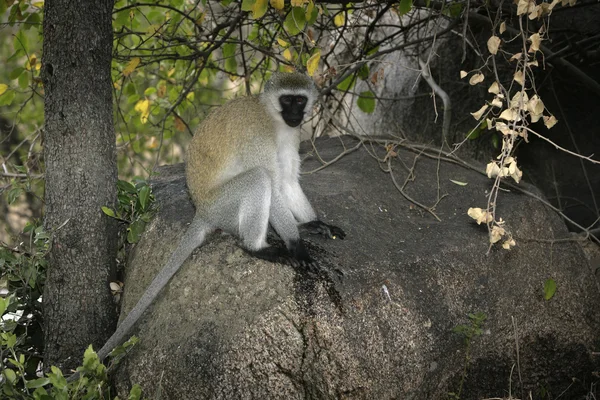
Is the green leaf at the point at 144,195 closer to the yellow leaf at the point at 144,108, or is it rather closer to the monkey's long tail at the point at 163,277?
the monkey's long tail at the point at 163,277

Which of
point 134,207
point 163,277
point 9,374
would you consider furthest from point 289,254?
point 9,374

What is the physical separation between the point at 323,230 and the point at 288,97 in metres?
1.03

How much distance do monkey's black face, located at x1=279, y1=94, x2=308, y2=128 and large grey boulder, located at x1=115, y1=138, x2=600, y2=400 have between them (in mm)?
714

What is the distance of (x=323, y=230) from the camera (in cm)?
484

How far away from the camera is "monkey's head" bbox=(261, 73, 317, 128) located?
16.4ft

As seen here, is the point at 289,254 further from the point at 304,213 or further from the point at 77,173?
the point at 77,173

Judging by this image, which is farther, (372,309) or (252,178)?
(252,178)

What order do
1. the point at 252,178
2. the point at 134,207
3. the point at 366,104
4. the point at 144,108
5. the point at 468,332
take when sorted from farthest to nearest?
1. the point at 144,108
2. the point at 366,104
3. the point at 134,207
4. the point at 252,178
5. the point at 468,332

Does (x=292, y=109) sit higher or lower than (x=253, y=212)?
higher

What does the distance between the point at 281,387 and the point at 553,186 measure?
16.0 ft

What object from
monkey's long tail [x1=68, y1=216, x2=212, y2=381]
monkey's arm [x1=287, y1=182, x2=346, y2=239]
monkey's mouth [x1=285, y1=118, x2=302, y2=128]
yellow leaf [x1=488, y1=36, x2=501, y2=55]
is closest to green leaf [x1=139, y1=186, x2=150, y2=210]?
monkey's long tail [x1=68, y1=216, x2=212, y2=381]

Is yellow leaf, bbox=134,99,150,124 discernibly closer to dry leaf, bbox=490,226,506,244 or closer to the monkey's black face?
the monkey's black face

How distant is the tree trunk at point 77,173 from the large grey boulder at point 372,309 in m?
0.33

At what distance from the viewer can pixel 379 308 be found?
14.0ft
